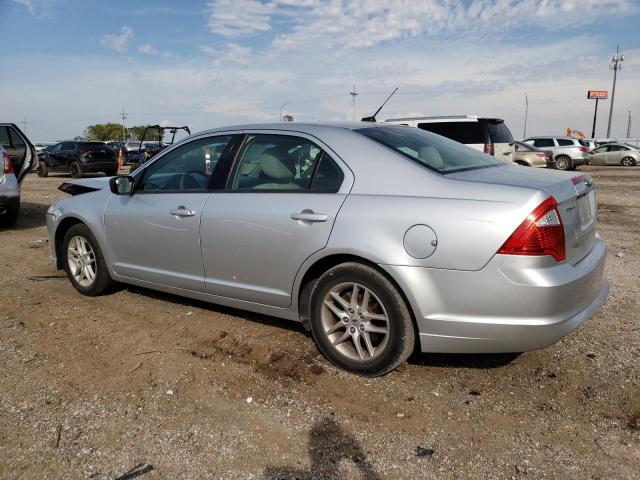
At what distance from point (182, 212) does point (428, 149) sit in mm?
1826

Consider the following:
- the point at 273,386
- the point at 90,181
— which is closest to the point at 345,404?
the point at 273,386

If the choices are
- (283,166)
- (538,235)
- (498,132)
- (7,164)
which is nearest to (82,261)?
(283,166)

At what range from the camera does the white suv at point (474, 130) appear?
12.0 metres

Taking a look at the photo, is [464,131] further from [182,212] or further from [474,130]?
[182,212]

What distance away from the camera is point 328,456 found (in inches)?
98.4

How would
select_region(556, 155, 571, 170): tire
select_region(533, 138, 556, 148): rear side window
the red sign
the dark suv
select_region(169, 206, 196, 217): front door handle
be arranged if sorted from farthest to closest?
1. the red sign
2. select_region(533, 138, 556, 148): rear side window
3. select_region(556, 155, 571, 170): tire
4. the dark suv
5. select_region(169, 206, 196, 217): front door handle

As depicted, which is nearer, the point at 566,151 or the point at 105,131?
the point at 566,151

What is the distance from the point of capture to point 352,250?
3.10 m

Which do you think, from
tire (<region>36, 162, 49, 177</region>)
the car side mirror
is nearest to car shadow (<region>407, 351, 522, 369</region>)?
the car side mirror

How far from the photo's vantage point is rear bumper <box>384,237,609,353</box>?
2717mm

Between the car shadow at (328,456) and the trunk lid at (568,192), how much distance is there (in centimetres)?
151

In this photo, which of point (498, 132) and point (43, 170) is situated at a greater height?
point (498, 132)

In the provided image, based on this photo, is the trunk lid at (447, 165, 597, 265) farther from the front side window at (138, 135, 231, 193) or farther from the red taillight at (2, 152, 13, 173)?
the red taillight at (2, 152, 13, 173)

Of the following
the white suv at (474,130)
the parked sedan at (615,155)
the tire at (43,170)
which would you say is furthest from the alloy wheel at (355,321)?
the parked sedan at (615,155)
